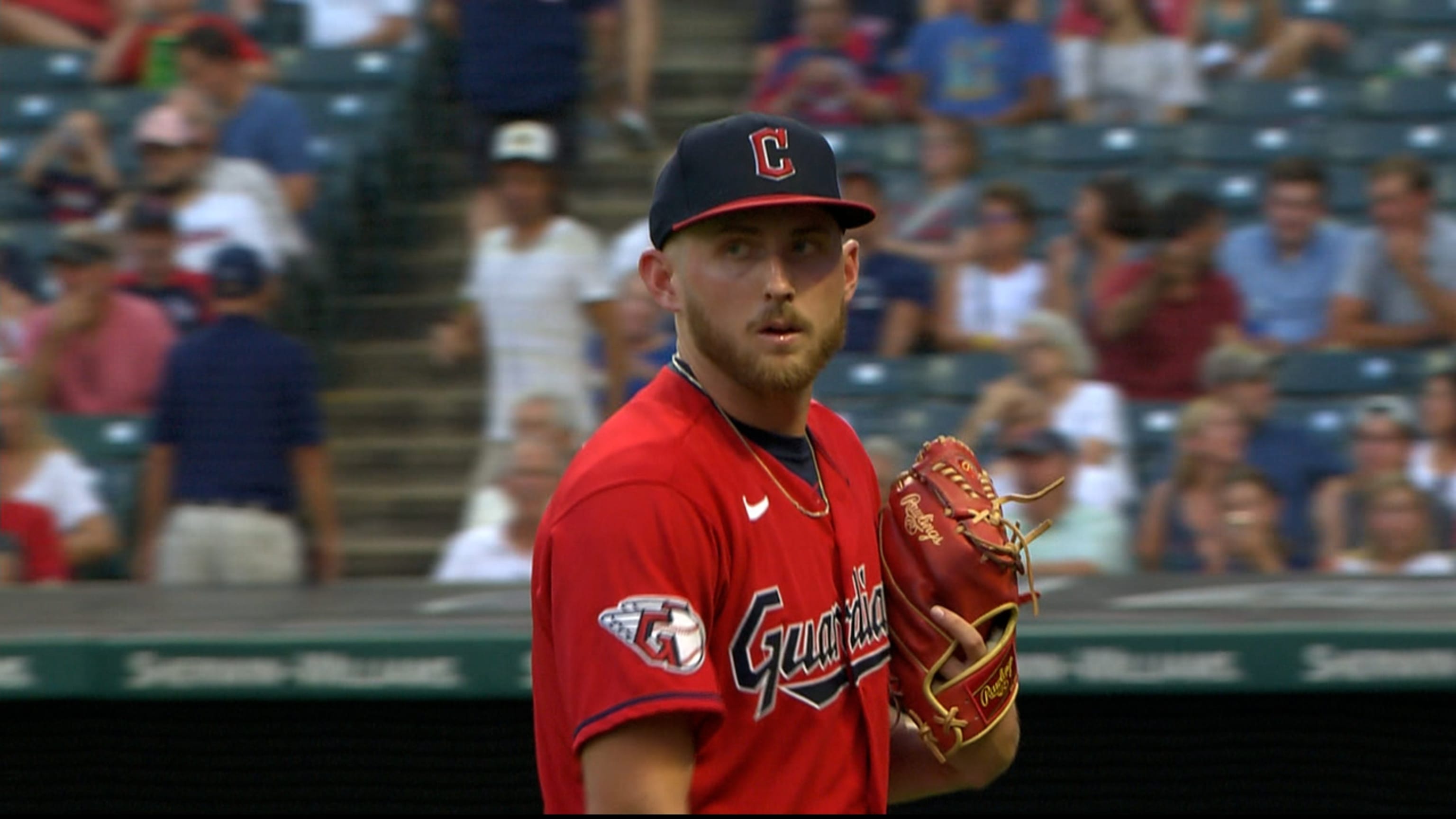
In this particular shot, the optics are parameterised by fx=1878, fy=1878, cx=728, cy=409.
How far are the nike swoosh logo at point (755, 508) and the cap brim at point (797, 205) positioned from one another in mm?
285

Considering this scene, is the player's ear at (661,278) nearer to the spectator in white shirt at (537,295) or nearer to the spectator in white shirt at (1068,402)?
the spectator in white shirt at (1068,402)

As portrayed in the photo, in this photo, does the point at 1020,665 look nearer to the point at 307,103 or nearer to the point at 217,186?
the point at 217,186

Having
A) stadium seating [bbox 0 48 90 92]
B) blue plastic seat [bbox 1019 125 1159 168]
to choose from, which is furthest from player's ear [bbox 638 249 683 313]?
stadium seating [bbox 0 48 90 92]

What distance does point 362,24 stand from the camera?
7.23m

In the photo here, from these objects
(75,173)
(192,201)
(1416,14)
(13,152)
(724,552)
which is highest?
(1416,14)

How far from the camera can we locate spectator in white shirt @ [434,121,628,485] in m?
5.43

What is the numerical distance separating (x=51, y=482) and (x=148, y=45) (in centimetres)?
274

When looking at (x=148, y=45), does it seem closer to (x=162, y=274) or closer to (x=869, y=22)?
(x=162, y=274)

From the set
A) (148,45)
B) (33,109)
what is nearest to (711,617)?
(148,45)

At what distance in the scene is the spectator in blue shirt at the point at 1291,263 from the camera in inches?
214

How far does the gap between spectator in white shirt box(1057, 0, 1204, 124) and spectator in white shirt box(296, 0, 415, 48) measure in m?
2.52

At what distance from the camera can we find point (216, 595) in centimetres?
415

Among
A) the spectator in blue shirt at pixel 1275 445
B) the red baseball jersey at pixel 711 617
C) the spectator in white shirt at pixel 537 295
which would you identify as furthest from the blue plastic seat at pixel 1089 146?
the red baseball jersey at pixel 711 617

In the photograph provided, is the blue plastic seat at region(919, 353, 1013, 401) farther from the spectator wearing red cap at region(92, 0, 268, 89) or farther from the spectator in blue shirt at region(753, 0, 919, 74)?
the spectator wearing red cap at region(92, 0, 268, 89)
